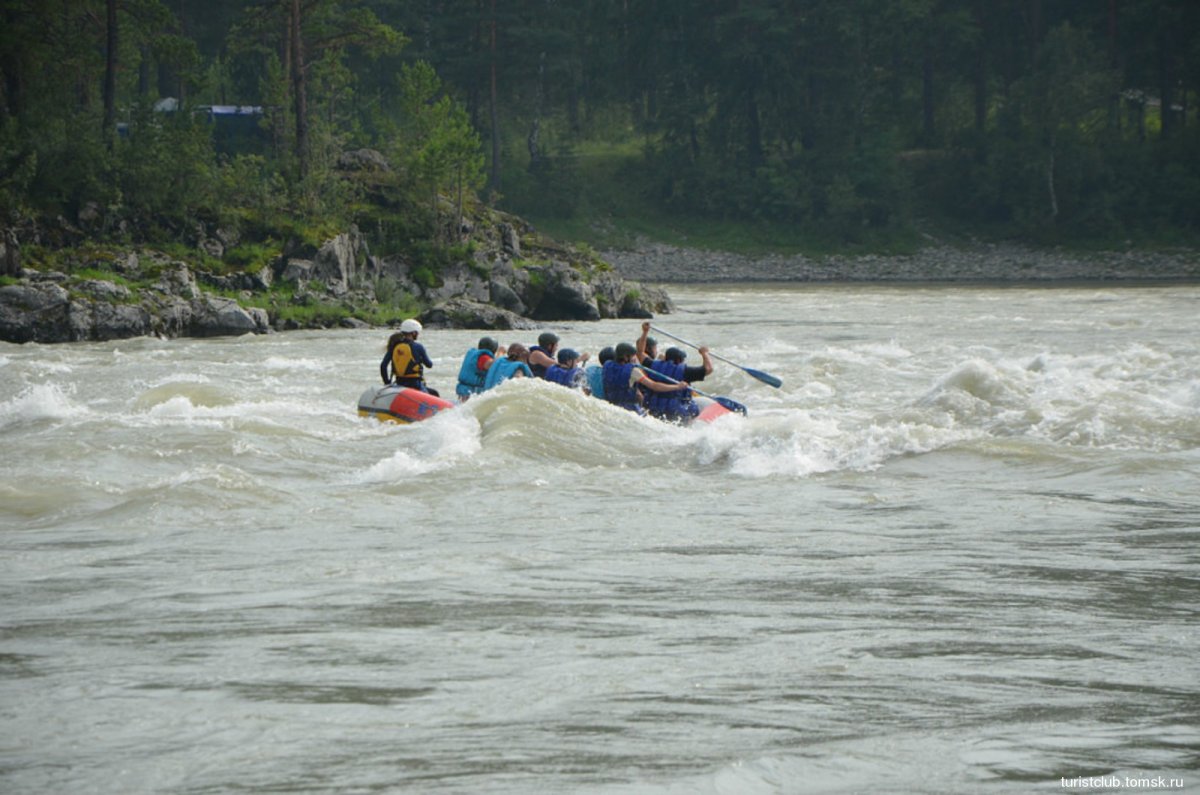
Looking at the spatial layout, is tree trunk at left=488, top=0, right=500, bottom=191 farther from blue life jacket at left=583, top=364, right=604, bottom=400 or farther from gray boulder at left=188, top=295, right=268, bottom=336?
blue life jacket at left=583, top=364, right=604, bottom=400

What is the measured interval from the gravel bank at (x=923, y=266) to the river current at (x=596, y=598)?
127 ft

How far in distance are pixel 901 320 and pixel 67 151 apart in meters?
19.0

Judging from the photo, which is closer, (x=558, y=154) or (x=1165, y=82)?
(x=1165, y=82)

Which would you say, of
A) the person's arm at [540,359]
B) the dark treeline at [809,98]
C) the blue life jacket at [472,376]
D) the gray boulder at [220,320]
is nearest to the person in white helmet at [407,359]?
the blue life jacket at [472,376]

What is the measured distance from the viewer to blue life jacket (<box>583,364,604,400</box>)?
49.5 feet

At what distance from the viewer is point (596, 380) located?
Answer: 50.0 ft

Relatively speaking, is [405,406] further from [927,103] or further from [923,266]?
[927,103]

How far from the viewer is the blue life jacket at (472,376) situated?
15.3 metres

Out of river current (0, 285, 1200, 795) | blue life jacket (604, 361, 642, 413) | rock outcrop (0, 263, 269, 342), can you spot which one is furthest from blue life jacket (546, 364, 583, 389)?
rock outcrop (0, 263, 269, 342)

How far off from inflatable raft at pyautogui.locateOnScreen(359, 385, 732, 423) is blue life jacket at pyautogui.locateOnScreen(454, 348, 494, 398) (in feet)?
1.68

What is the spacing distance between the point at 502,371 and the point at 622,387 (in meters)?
1.27

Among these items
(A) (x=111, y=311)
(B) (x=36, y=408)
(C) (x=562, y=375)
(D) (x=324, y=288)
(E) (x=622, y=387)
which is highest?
(D) (x=324, y=288)

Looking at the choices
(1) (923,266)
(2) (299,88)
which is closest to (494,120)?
(1) (923,266)

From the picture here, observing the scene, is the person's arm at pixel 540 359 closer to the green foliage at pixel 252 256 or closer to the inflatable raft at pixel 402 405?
the inflatable raft at pixel 402 405
